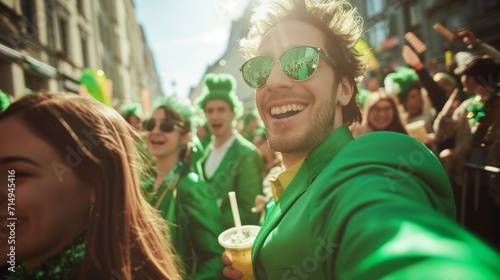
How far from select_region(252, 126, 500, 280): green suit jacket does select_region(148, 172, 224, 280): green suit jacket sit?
3.98ft

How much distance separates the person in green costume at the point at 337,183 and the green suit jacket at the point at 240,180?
73.3 inches

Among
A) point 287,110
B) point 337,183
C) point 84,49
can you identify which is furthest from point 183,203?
point 84,49

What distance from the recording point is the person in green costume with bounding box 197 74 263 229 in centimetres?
A: 366

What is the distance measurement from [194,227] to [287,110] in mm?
1301

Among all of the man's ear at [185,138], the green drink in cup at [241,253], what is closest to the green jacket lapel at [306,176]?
the green drink in cup at [241,253]

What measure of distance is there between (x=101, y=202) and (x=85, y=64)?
14.7m

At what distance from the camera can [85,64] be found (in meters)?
13.9

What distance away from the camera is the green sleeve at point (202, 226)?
2324 millimetres

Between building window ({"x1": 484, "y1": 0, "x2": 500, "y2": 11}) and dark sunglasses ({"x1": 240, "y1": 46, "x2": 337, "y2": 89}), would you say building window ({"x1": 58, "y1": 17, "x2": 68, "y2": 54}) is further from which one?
building window ({"x1": 484, "y1": 0, "x2": 500, "y2": 11})

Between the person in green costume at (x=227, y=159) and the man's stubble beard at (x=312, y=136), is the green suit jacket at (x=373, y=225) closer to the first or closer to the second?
the man's stubble beard at (x=312, y=136)

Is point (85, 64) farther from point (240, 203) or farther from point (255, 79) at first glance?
point (255, 79)

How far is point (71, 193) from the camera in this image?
1.16 metres

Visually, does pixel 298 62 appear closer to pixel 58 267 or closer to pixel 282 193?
pixel 282 193

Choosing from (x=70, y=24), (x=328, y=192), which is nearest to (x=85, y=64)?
(x=70, y=24)
